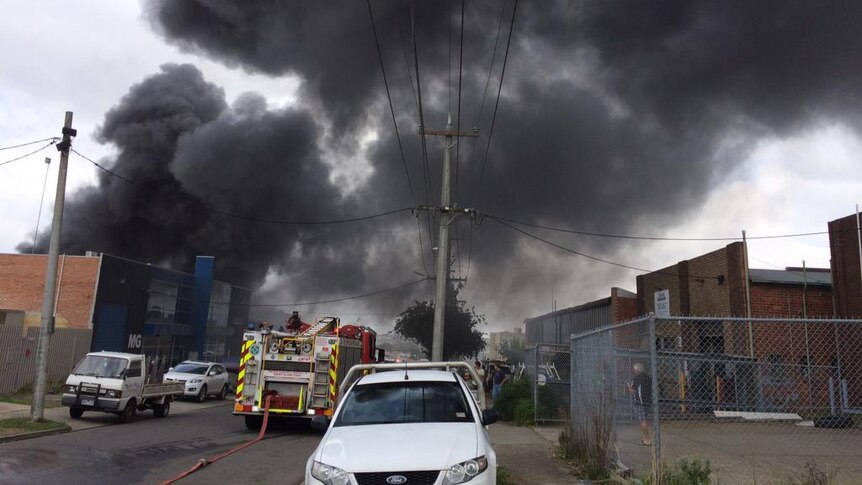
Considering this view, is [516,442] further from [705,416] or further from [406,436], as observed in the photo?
[406,436]

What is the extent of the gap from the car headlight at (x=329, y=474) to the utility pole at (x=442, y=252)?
44.3ft

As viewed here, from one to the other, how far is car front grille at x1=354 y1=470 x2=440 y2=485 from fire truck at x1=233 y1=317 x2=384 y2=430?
32.6ft

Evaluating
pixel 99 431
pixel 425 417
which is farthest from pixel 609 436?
pixel 99 431

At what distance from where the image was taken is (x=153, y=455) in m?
10.3

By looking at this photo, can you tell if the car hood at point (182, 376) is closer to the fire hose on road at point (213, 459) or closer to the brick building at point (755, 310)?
the fire hose on road at point (213, 459)

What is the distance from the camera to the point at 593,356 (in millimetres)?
8852

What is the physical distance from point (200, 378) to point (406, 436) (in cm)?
1970

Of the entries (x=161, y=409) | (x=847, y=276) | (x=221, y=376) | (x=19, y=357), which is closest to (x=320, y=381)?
(x=161, y=409)

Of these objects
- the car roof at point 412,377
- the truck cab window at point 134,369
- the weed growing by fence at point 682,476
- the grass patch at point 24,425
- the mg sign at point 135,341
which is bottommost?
the grass patch at point 24,425

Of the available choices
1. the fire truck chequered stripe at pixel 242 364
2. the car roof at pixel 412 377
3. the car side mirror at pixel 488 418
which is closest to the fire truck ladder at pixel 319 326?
the fire truck chequered stripe at pixel 242 364

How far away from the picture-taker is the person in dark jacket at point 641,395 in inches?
336

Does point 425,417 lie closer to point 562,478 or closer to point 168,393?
point 562,478

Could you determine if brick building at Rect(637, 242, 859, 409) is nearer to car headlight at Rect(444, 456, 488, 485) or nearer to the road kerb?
car headlight at Rect(444, 456, 488, 485)

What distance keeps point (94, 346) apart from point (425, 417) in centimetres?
2879
